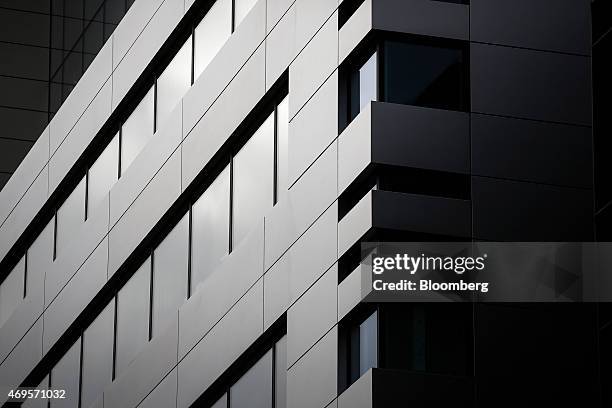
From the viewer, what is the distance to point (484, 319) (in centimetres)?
2708

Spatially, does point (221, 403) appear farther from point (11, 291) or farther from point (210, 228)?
point (11, 291)

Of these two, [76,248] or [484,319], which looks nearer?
[484,319]

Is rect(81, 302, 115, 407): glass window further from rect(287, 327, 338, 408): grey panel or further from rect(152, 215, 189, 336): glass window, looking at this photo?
rect(287, 327, 338, 408): grey panel

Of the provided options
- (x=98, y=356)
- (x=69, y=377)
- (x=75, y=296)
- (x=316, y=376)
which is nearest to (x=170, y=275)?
(x=98, y=356)

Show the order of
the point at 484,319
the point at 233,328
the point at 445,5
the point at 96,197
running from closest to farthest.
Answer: the point at 484,319 < the point at 445,5 < the point at 233,328 < the point at 96,197

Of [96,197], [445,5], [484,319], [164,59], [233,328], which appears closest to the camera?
[484,319]

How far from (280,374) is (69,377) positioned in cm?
1613

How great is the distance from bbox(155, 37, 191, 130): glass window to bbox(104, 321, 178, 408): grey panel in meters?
6.36

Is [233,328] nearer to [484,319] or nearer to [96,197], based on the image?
[484,319]

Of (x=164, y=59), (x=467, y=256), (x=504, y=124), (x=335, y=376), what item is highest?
Result: (x=164, y=59)

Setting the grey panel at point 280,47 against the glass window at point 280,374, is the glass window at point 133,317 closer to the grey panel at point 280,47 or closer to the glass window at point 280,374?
the glass window at point 280,374

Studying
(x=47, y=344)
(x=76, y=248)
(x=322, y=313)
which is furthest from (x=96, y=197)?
(x=322, y=313)

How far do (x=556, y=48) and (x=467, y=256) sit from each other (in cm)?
540

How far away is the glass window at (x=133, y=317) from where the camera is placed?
39.7m
